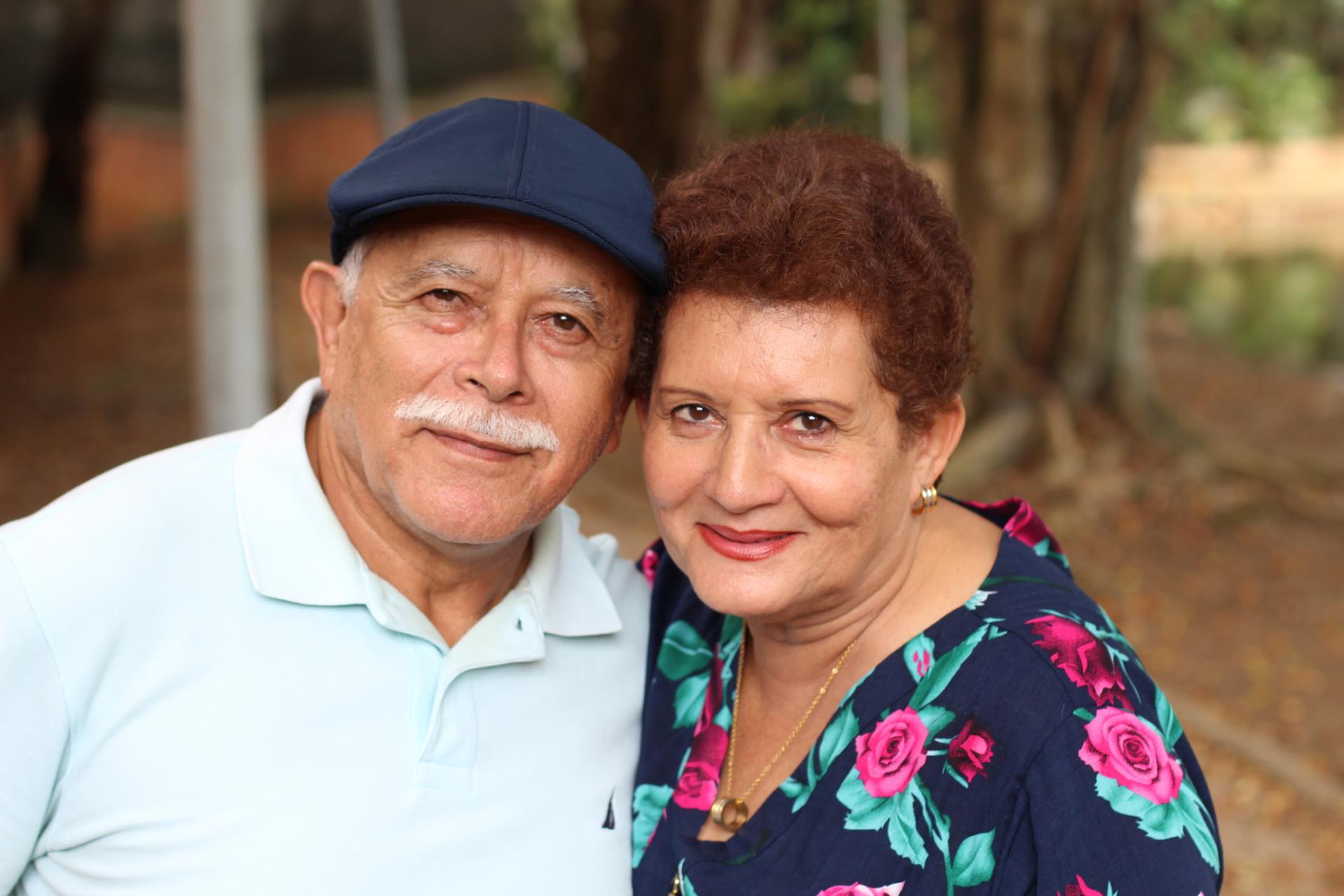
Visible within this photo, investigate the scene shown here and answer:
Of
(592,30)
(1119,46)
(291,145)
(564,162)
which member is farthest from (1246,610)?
(291,145)

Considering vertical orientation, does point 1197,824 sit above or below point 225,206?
below

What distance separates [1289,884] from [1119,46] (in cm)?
483

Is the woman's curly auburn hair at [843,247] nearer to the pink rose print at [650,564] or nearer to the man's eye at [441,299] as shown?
the man's eye at [441,299]

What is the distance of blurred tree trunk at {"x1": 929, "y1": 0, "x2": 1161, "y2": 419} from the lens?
24.2 feet

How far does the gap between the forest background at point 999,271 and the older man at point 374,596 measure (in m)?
0.48

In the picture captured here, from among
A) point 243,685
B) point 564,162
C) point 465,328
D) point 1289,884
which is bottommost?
point 1289,884

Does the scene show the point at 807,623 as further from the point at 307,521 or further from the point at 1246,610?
the point at 1246,610

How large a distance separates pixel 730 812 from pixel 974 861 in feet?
1.50

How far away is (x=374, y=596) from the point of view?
208 centimetres

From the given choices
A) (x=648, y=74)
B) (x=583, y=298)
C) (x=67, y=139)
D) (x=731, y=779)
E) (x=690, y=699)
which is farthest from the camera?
(x=67, y=139)

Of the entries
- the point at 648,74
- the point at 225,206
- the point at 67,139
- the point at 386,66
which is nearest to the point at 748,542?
the point at 225,206

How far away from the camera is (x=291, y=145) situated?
1833cm

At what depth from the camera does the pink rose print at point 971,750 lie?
70.2 inches

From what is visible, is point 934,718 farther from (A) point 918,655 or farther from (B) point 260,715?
(B) point 260,715
